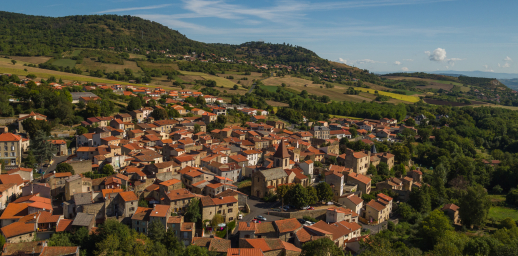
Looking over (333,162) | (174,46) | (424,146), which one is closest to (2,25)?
(174,46)

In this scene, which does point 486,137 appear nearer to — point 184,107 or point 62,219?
point 184,107

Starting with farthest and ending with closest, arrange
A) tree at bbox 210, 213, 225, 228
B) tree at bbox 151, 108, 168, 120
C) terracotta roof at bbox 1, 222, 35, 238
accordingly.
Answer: tree at bbox 151, 108, 168, 120
tree at bbox 210, 213, 225, 228
terracotta roof at bbox 1, 222, 35, 238

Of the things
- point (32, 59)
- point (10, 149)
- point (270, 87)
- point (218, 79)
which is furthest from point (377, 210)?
point (32, 59)

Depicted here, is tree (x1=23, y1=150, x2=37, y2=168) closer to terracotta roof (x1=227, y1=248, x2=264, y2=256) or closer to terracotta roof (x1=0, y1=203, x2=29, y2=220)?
terracotta roof (x1=0, y1=203, x2=29, y2=220)

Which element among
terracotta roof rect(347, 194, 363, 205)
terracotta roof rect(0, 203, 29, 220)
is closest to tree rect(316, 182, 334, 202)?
terracotta roof rect(347, 194, 363, 205)

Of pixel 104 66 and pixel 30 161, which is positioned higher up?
pixel 104 66

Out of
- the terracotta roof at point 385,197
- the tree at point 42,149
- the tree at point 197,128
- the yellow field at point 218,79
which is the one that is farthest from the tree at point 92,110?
the yellow field at point 218,79

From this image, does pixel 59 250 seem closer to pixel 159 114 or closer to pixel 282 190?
pixel 282 190
